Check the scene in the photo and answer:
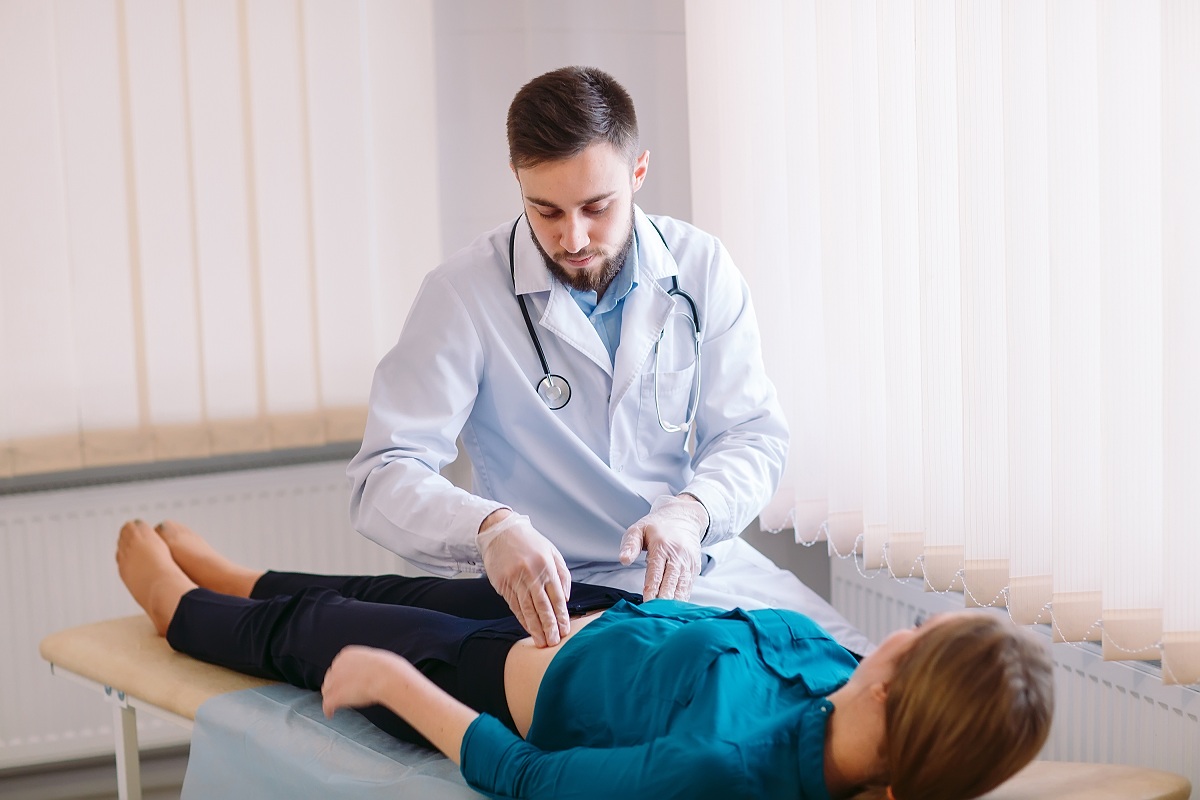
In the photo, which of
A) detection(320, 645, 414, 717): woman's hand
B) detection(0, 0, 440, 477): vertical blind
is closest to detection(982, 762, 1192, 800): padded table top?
detection(320, 645, 414, 717): woman's hand

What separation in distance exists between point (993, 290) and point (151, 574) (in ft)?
4.94

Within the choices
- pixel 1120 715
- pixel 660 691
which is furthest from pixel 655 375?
pixel 1120 715

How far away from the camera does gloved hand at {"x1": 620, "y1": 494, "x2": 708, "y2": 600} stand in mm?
1484

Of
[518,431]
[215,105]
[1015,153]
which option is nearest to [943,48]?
[1015,153]

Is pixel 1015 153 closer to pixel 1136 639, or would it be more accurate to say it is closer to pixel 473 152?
pixel 1136 639

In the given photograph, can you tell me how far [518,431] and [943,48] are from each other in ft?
2.99

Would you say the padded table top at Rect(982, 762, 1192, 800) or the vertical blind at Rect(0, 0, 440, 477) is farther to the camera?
the vertical blind at Rect(0, 0, 440, 477)

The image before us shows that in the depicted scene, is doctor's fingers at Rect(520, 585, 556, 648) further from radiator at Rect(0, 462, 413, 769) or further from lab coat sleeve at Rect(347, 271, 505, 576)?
radiator at Rect(0, 462, 413, 769)

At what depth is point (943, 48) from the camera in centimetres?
176

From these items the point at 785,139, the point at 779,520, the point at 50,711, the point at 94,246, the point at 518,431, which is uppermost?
the point at 785,139

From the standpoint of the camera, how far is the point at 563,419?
5.69ft

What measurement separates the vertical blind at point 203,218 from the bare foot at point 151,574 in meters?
0.53

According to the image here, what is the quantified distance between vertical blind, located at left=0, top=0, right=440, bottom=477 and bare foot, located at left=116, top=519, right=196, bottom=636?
1.72 feet

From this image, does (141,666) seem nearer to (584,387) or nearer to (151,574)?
(151,574)
